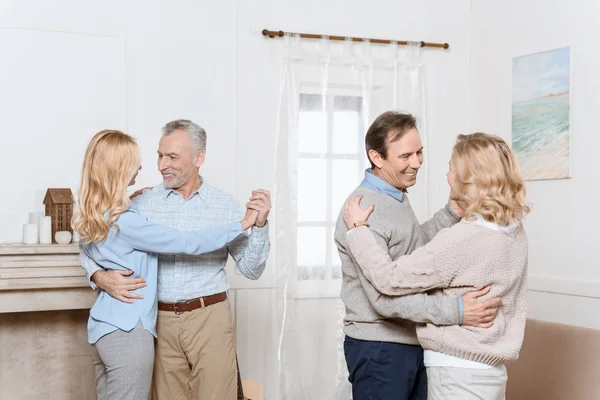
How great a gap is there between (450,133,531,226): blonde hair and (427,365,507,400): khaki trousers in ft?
1.53

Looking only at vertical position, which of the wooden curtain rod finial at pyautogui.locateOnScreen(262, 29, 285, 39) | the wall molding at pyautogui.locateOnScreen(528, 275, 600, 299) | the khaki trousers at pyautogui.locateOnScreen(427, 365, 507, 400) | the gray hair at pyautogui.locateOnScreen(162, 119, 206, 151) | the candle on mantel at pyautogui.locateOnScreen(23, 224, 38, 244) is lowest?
the khaki trousers at pyautogui.locateOnScreen(427, 365, 507, 400)

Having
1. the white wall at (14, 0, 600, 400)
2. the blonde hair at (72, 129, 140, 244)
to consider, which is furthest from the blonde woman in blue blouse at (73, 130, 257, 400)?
the white wall at (14, 0, 600, 400)

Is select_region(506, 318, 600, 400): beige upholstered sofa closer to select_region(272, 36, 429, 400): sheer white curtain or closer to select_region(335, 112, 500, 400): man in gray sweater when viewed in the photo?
select_region(335, 112, 500, 400): man in gray sweater

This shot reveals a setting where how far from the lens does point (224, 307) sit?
2965 mm

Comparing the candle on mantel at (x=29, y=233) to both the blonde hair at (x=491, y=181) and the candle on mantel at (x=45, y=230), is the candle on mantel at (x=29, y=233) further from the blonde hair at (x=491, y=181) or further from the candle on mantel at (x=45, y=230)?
the blonde hair at (x=491, y=181)

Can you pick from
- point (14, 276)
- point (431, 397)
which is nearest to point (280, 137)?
point (14, 276)

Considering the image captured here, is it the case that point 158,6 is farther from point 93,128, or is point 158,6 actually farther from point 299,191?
point 299,191

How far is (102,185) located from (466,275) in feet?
4.32

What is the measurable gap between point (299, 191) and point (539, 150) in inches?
57.6

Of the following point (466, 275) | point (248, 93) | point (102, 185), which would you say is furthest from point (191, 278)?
point (248, 93)

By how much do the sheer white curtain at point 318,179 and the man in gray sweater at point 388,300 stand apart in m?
2.03

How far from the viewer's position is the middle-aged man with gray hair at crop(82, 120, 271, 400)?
2.86 m

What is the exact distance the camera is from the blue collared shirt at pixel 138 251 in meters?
2.69

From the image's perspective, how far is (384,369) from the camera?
2408mm
